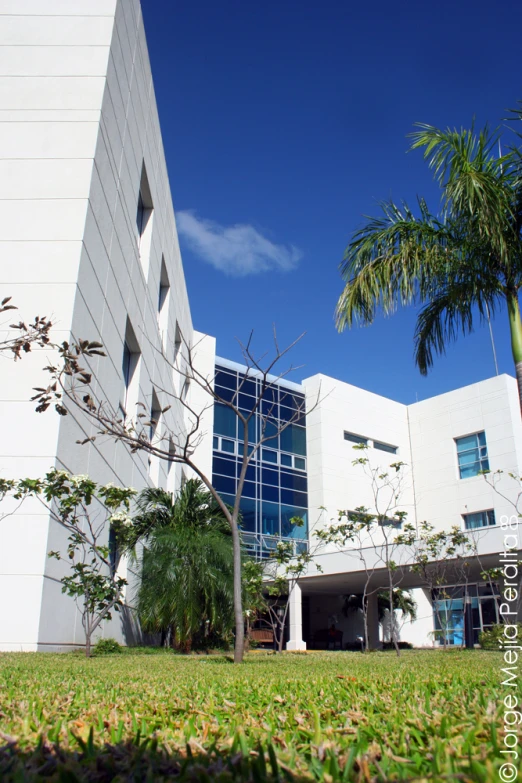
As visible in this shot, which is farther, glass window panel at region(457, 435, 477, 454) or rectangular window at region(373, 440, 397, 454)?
rectangular window at region(373, 440, 397, 454)

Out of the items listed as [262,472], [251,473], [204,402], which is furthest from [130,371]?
[262,472]

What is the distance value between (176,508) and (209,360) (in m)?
13.2

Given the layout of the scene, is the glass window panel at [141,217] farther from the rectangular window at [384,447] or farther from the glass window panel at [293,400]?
the rectangular window at [384,447]

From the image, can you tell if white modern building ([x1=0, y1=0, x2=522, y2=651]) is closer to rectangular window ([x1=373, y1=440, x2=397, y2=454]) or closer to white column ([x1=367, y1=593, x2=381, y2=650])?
white column ([x1=367, y1=593, x2=381, y2=650])

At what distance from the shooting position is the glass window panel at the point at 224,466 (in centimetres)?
2611

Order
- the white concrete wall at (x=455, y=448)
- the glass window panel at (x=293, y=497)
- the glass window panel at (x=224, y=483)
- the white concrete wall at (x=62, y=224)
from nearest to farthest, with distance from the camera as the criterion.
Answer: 1. the white concrete wall at (x=62, y=224)
2. the glass window panel at (x=224, y=483)
3. the white concrete wall at (x=455, y=448)
4. the glass window panel at (x=293, y=497)

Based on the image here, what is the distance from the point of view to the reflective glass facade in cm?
2623

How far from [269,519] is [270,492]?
1245 mm

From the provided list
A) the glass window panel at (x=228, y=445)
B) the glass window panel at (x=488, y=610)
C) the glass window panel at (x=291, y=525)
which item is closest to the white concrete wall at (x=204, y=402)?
the glass window panel at (x=228, y=445)

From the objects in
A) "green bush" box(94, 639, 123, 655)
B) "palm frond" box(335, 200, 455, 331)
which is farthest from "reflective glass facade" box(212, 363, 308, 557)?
"palm frond" box(335, 200, 455, 331)

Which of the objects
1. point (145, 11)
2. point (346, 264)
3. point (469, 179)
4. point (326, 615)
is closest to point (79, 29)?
point (145, 11)

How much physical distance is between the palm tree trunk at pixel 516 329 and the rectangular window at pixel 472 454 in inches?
856

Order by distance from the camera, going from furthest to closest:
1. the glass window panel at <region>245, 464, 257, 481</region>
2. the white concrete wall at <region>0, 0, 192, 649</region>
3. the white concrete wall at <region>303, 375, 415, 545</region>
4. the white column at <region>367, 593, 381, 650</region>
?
the white concrete wall at <region>303, 375, 415, 545</region> → the glass window panel at <region>245, 464, 257, 481</region> → the white column at <region>367, 593, 381, 650</region> → the white concrete wall at <region>0, 0, 192, 649</region>

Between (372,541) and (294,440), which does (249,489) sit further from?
(372,541)
